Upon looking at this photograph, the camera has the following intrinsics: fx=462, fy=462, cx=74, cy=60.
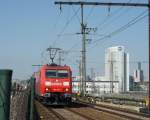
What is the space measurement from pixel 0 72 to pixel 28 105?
6807 millimetres

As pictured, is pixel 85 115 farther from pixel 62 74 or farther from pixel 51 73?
pixel 51 73

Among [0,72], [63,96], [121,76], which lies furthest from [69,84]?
[121,76]

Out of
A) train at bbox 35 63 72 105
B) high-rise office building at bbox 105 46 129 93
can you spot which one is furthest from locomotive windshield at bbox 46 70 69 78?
high-rise office building at bbox 105 46 129 93

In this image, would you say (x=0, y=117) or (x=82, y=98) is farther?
(x=82, y=98)

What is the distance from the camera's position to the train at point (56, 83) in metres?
37.4

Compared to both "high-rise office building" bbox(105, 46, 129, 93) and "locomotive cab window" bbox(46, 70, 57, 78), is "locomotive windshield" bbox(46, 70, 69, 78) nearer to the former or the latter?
"locomotive cab window" bbox(46, 70, 57, 78)

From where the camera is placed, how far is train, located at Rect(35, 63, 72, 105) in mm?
37438

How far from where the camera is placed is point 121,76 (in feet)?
450

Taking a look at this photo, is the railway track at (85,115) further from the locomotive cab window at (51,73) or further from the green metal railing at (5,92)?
the green metal railing at (5,92)

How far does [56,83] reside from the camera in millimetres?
37500

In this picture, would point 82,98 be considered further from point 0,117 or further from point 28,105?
point 0,117

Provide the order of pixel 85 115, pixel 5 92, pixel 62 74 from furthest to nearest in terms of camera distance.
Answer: pixel 62 74
pixel 85 115
pixel 5 92

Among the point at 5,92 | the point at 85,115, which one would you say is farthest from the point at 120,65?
the point at 5,92

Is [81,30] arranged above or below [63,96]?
above
